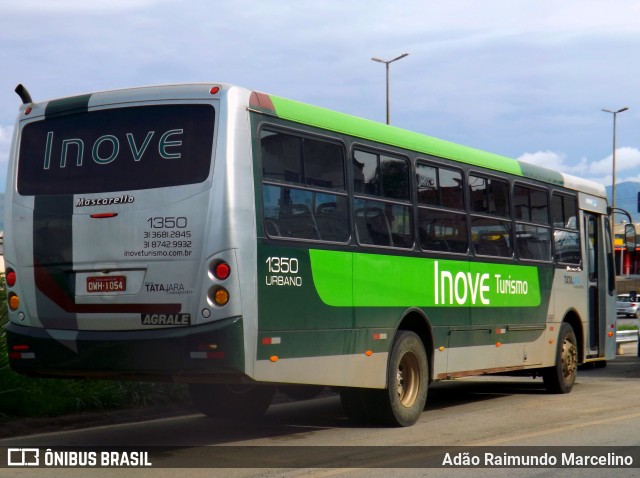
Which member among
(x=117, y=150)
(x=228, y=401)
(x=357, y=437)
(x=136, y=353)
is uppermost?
(x=117, y=150)

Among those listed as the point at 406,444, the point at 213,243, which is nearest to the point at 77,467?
the point at 213,243

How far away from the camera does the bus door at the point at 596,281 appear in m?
16.9

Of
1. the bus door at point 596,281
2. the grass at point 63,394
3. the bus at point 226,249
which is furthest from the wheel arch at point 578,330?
the grass at point 63,394

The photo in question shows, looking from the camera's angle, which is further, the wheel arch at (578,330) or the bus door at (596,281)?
the bus door at (596,281)

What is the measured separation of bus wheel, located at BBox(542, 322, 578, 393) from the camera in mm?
15477

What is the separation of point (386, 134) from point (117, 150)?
319 centimetres

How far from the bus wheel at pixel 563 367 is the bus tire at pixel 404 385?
409 centimetres

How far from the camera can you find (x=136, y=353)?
9172 mm

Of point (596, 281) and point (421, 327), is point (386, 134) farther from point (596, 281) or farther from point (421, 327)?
point (596, 281)

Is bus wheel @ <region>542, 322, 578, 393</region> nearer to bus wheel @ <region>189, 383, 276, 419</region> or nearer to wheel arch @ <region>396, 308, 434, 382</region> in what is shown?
wheel arch @ <region>396, 308, 434, 382</region>

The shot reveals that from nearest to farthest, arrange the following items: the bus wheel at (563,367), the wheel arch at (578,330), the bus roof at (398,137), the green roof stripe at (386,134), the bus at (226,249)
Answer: the bus at (226,249) < the bus roof at (398,137) < the green roof stripe at (386,134) < the bus wheel at (563,367) < the wheel arch at (578,330)

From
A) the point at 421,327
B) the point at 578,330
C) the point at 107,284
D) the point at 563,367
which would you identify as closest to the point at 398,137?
the point at 421,327

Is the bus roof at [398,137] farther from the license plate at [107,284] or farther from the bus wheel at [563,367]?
the bus wheel at [563,367]

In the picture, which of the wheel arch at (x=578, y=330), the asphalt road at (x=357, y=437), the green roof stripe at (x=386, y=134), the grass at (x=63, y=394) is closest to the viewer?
the asphalt road at (x=357, y=437)
